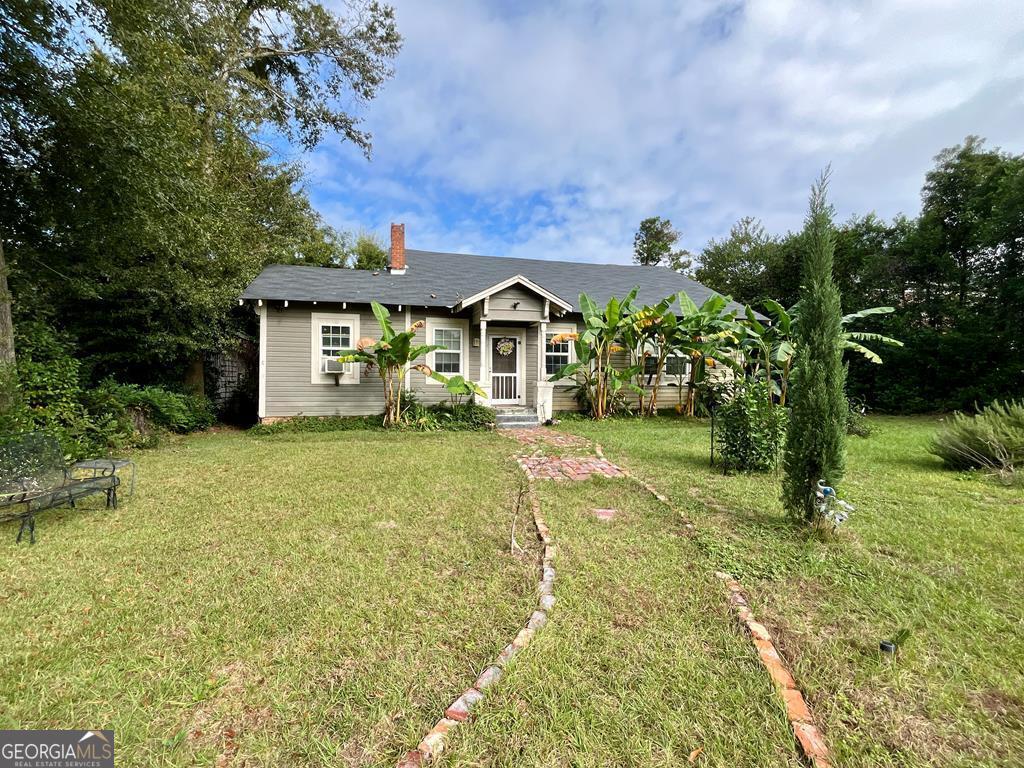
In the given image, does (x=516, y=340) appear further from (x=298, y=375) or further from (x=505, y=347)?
(x=298, y=375)

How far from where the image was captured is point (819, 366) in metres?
3.90

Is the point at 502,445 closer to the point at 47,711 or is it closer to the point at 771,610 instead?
the point at 771,610

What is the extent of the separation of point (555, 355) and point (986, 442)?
9.62m

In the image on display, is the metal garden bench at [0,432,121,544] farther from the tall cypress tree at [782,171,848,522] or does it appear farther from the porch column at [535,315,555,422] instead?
the porch column at [535,315,555,422]

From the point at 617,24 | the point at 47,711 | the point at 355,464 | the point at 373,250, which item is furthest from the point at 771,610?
the point at 373,250

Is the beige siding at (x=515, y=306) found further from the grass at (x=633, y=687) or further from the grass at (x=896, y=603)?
the grass at (x=633, y=687)

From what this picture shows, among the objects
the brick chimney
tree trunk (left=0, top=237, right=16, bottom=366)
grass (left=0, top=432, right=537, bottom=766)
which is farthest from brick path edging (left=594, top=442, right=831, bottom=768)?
the brick chimney

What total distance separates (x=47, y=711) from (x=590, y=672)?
2.69 metres

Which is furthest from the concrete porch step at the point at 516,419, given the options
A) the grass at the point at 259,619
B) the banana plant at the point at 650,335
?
the grass at the point at 259,619

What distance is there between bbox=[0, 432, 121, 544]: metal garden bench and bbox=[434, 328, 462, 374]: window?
8132 mm

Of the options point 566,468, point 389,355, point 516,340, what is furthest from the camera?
point 516,340

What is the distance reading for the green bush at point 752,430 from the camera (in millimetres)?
6090

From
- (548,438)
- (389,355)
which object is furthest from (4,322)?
(548,438)

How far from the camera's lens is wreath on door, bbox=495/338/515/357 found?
41.6 feet
